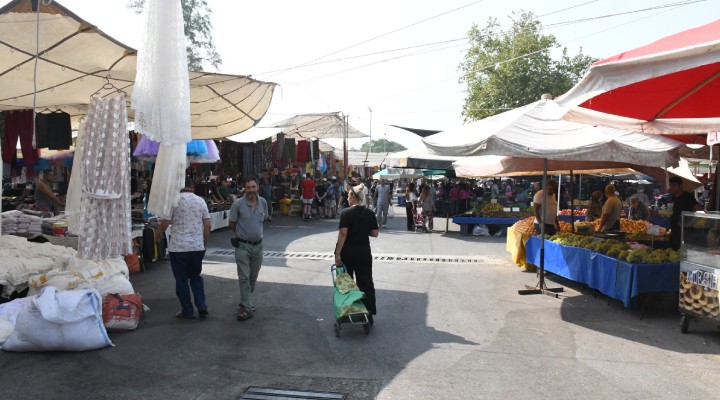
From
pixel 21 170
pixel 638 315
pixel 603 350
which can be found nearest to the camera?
pixel 603 350

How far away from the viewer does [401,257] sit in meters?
12.9

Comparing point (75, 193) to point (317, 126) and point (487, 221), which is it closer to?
point (487, 221)

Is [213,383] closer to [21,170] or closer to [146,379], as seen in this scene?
[146,379]

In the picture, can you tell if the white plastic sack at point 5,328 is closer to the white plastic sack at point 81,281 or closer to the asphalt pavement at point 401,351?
the asphalt pavement at point 401,351

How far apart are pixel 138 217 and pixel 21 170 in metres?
6.87

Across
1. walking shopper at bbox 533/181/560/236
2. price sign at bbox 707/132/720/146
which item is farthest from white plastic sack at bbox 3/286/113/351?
price sign at bbox 707/132/720/146

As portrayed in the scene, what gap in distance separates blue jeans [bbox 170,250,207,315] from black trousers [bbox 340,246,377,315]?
6.19 ft

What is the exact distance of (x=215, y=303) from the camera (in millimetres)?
7949

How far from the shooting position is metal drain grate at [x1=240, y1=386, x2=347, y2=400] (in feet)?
15.0

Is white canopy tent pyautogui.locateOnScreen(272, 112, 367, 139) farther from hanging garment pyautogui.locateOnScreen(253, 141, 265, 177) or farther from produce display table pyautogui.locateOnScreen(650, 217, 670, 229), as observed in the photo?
produce display table pyautogui.locateOnScreen(650, 217, 670, 229)

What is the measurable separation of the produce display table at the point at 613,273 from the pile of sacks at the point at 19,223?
8758 mm

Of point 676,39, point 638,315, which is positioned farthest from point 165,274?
point 676,39

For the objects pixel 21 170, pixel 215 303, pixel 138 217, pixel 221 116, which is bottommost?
pixel 215 303

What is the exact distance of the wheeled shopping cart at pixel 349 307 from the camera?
6285 millimetres
